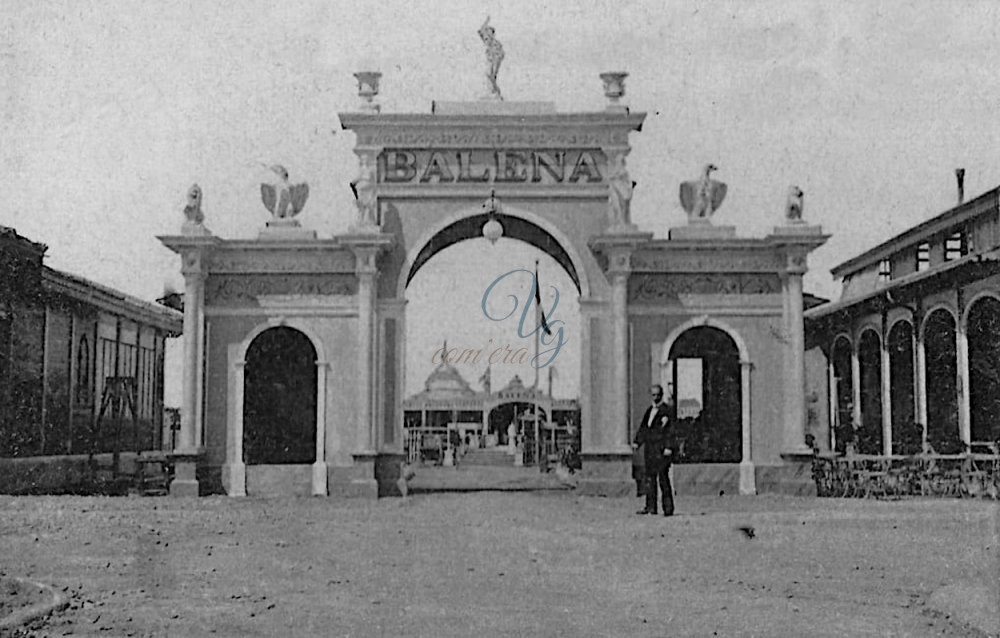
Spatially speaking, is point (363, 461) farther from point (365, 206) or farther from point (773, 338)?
point (773, 338)

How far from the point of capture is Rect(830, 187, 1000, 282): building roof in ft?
92.5

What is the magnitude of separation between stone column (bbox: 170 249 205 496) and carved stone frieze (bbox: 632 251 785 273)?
8.56m

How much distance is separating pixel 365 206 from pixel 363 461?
4.95 meters

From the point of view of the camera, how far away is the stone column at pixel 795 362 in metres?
23.0

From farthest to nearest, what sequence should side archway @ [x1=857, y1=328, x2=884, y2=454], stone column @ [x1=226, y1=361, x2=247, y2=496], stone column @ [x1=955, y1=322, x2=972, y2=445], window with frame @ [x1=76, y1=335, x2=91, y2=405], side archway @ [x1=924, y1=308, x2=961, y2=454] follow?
side archway @ [x1=857, y1=328, x2=884, y2=454] < window with frame @ [x1=76, y1=335, x2=91, y2=405] < side archway @ [x1=924, y1=308, x2=961, y2=454] < stone column @ [x1=955, y1=322, x2=972, y2=445] < stone column @ [x1=226, y1=361, x2=247, y2=496]

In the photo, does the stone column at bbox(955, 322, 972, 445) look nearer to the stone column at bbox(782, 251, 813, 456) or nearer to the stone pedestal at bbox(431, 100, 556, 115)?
the stone column at bbox(782, 251, 813, 456)

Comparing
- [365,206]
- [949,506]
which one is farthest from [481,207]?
[949,506]

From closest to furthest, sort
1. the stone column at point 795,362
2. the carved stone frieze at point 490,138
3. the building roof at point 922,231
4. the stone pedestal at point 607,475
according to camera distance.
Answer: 1. the stone pedestal at point 607,475
2. the stone column at point 795,362
3. the carved stone frieze at point 490,138
4. the building roof at point 922,231

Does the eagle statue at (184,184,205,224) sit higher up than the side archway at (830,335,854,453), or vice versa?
the eagle statue at (184,184,205,224)

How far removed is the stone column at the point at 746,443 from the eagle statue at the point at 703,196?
3134mm

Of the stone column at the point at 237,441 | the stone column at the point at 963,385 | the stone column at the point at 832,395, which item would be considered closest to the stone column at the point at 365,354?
the stone column at the point at 237,441

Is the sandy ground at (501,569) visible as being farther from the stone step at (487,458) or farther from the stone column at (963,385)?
the stone step at (487,458)

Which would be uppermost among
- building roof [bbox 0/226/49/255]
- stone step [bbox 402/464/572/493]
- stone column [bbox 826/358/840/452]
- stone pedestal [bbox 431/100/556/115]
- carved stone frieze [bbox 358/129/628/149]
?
stone pedestal [bbox 431/100/556/115]

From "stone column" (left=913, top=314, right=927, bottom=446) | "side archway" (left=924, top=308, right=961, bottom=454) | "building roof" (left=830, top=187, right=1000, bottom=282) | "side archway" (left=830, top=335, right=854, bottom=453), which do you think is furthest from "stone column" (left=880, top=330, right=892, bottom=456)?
"side archway" (left=830, top=335, right=854, bottom=453)
